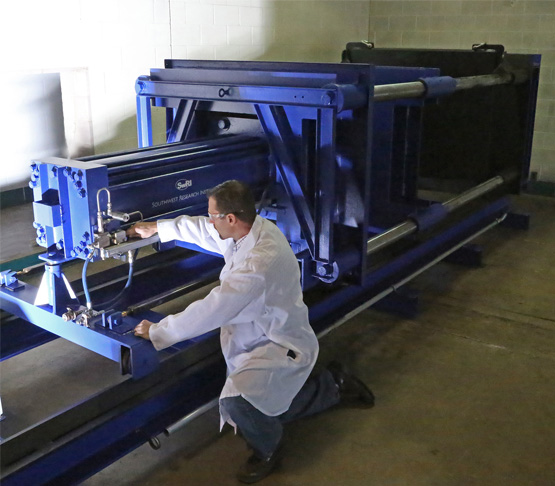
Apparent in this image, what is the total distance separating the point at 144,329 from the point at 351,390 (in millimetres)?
908

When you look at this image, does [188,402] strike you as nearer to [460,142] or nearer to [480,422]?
[480,422]

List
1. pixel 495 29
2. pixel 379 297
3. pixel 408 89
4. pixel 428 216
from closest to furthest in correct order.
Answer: pixel 408 89
pixel 379 297
pixel 428 216
pixel 495 29

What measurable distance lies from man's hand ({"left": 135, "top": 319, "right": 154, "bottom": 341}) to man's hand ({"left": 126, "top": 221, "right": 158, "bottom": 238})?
0.31m

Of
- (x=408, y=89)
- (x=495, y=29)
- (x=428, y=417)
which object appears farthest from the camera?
(x=495, y=29)

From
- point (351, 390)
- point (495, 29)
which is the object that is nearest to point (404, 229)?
point (351, 390)

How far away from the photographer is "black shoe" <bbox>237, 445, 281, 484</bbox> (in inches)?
81.8

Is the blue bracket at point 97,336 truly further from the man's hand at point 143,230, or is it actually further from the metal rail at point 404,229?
the metal rail at point 404,229

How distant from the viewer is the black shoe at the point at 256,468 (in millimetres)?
2078

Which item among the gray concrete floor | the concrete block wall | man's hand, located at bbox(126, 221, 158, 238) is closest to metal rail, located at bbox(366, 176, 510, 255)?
the gray concrete floor

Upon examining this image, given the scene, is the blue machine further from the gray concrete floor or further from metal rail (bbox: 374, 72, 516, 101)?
the gray concrete floor

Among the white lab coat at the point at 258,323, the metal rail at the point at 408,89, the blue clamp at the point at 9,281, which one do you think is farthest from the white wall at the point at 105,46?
the white lab coat at the point at 258,323

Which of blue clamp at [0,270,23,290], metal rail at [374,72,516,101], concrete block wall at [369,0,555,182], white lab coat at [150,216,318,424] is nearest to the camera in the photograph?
white lab coat at [150,216,318,424]

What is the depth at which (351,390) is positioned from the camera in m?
2.55

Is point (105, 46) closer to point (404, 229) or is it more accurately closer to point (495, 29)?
point (404, 229)
